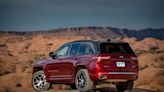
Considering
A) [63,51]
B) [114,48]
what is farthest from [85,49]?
[63,51]

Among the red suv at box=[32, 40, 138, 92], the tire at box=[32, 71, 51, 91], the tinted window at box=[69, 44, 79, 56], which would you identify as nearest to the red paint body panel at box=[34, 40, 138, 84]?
the red suv at box=[32, 40, 138, 92]

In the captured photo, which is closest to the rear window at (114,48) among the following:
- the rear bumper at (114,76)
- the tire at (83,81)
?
the rear bumper at (114,76)

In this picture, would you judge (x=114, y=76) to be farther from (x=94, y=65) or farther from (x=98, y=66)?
(x=94, y=65)

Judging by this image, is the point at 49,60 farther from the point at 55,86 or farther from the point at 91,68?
the point at 55,86

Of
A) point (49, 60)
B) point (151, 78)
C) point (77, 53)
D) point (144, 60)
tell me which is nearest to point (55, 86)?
point (49, 60)

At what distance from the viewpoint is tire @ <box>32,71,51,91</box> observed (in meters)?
17.9

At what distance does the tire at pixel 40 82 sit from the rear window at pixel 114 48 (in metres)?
3.20

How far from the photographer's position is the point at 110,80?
15391 mm

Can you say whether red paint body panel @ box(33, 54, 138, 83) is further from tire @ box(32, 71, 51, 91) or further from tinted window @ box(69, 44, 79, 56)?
tire @ box(32, 71, 51, 91)

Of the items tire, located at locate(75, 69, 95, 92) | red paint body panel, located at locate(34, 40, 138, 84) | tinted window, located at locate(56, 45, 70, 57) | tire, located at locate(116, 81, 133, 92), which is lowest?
tire, located at locate(116, 81, 133, 92)

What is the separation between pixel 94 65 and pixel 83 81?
0.90 meters

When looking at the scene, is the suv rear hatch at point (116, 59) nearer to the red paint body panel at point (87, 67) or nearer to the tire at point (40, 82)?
the red paint body panel at point (87, 67)

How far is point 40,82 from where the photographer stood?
18031 mm

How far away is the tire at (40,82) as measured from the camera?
17.9m
